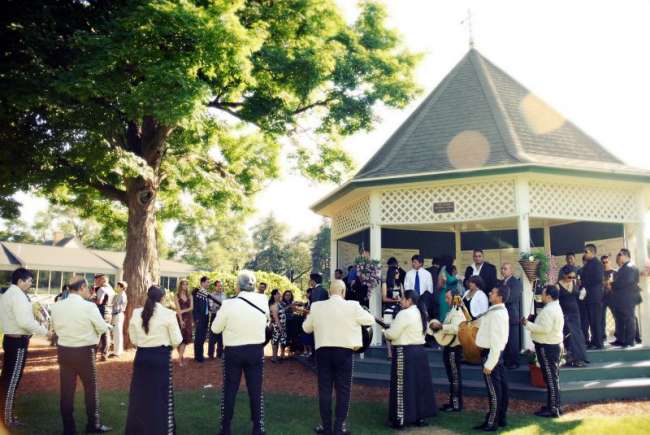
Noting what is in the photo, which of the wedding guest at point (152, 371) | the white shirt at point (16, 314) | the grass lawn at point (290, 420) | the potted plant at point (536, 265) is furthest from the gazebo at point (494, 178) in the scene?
the white shirt at point (16, 314)

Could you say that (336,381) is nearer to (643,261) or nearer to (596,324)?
(596,324)

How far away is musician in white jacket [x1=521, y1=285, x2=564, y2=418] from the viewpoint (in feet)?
23.0

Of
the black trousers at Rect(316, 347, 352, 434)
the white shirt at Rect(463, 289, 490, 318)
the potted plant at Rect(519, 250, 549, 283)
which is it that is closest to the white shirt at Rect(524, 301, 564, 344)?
the white shirt at Rect(463, 289, 490, 318)

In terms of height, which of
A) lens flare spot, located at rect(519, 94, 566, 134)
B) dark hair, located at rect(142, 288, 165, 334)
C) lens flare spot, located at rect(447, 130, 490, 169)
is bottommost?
dark hair, located at rect(142, 288, 165, 334)

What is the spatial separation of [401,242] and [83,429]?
11.0m

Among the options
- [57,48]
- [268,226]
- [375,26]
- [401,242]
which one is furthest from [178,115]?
[268,226]

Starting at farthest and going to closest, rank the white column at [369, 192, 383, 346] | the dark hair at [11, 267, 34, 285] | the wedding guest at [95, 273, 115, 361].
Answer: the wedding guest at [95, 273, 115, 361]
the white column at [369, 192, 383, 346]
the dark hair at [11, 267, 34, 285]

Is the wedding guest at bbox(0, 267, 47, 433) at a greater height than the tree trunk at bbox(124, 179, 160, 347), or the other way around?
the tree trunk at bbox(124, 179, 160, 347)

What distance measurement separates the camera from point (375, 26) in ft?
46.2

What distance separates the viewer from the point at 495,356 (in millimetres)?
6348

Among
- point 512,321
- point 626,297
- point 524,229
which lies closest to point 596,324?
point 626,297

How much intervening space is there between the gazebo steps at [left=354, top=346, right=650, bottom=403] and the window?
104 feet

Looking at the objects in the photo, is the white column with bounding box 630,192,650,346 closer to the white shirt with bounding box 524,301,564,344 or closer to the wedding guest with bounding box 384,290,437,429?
the white shirt with bounding box 524,301,564,344

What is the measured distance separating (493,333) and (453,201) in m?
4.48
